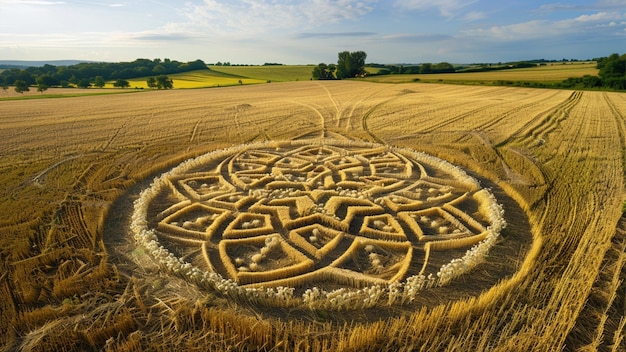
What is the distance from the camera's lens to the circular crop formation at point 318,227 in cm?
852

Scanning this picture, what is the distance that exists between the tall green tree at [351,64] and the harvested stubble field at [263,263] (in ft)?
211

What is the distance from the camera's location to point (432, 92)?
46312 millimetres

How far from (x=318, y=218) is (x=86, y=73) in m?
83.1

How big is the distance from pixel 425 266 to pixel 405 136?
49.4 ft

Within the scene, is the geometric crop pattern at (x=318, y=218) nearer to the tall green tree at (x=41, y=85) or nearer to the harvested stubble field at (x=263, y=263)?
the harvested stubble field at (x=263, y=263)

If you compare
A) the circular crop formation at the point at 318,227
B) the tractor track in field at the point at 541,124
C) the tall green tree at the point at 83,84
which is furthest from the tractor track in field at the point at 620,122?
the tall green tree at the point at 83,84

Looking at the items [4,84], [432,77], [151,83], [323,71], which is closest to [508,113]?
[432,77]

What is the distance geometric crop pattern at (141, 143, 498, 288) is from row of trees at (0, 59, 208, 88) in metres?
61.9

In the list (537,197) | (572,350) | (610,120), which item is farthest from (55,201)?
(610,120)

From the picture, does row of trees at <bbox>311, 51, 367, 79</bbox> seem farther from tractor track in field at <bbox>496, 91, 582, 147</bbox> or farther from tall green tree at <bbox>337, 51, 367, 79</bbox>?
tractor track in field at <bbox>496, 91, 582, 147</bbox>

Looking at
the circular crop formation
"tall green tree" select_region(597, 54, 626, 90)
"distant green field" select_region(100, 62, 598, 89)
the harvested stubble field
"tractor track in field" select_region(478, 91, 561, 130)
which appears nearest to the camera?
the harvested stubble field

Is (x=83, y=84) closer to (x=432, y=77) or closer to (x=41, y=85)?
(x=41, y=85)

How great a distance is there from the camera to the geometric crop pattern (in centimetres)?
922

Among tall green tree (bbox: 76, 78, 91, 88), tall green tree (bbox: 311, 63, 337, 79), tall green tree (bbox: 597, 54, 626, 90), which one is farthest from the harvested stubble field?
tall green tree (bbox: 311, 63, 337, 79)
